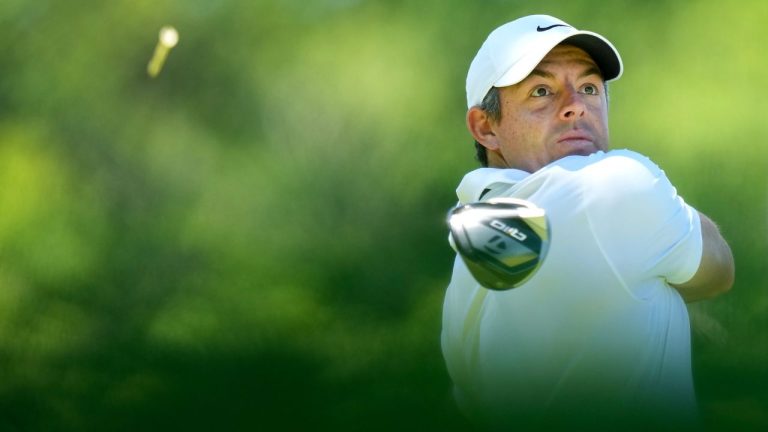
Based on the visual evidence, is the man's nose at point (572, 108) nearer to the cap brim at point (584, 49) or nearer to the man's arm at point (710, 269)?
the cap brim at point (584, 49)

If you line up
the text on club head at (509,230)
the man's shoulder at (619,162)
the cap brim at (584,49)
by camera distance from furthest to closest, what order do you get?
the cap brim at (584,49) < the man's shoulder at (619,162) < the text on club head at (509,230)

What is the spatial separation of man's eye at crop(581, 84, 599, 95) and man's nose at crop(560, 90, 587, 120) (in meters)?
0.02

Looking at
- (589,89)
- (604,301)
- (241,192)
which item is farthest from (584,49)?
(241,192)

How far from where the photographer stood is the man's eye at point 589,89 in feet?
3.81

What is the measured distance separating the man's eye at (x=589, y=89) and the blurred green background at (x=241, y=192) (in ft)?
6.32

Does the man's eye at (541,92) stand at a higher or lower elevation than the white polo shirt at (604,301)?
higher

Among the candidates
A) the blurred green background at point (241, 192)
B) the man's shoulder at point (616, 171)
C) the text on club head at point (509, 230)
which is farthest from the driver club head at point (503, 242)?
the blurred green background at point (241, 192)

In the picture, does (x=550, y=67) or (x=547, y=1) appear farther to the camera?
(x=547, y=1)

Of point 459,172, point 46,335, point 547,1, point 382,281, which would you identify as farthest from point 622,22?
point 46,335

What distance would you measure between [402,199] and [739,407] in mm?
1073

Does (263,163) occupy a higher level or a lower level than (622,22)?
lower

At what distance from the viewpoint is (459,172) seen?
3193 mm

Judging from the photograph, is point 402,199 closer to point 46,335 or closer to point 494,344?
point 46,335

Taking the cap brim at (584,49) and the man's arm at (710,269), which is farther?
the cap brim at (584,49)
